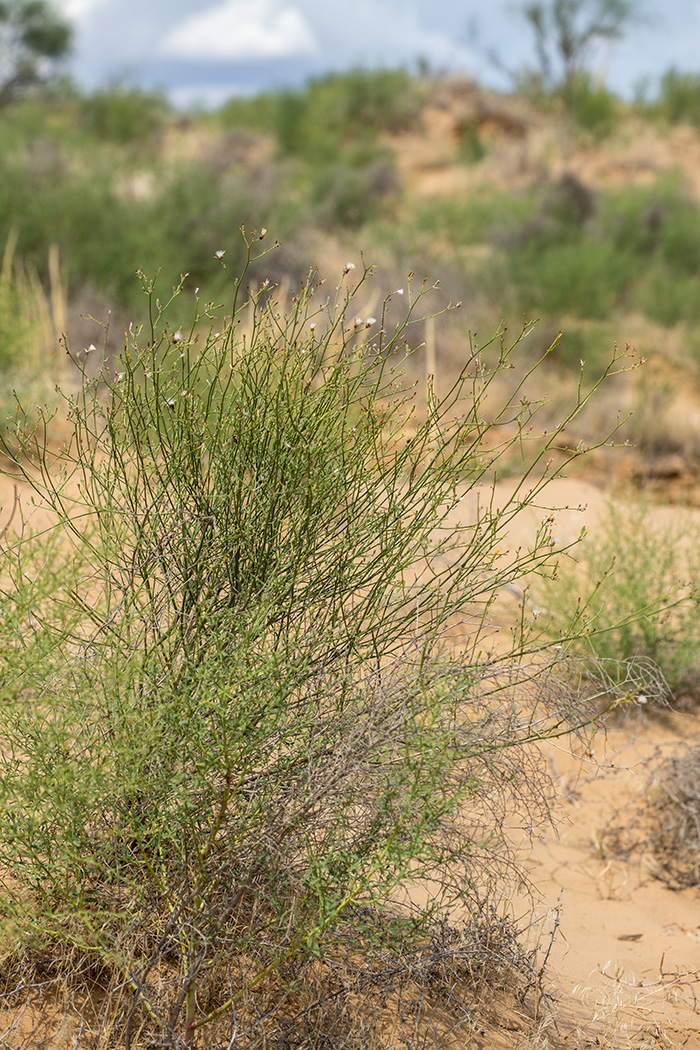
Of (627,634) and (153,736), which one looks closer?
(153,736)

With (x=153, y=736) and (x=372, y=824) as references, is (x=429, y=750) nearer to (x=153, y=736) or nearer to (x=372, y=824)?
(x=372, y=824)

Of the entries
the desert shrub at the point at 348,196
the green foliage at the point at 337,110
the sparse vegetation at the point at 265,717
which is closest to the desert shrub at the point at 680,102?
the green foliage at the point at 337,110

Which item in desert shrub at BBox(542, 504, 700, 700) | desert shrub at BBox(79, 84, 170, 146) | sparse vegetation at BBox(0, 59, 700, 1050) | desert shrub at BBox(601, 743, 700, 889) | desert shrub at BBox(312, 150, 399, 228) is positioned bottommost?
desert shrub at BBox(601, 743, 700, 889)

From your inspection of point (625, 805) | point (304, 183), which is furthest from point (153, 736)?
point (304, 183)

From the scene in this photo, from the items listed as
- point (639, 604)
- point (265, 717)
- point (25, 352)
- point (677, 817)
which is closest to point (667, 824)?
point (677, 817)

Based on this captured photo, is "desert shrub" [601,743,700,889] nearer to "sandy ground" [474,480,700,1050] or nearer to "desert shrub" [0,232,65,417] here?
"sandy ground" [474,480,700,1050]

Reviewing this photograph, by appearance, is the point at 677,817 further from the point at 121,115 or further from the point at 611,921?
the point at 121,115

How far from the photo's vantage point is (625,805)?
5012mm

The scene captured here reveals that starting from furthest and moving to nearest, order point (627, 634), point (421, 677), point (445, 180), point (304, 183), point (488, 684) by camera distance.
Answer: point (445, 180)
point (304, 183)
point (627, 634)
point (488, 684)
point (421, 677)

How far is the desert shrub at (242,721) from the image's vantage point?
94.0 inches

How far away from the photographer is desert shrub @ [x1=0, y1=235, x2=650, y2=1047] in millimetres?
2387

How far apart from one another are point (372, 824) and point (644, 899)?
2.56 metres

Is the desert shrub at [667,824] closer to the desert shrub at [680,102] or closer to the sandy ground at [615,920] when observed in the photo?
the sandy ground at [615,920]

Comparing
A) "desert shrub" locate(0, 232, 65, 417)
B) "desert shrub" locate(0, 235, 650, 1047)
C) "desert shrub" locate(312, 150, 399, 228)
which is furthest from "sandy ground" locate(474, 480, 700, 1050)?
"desert shrub" locate(312, 150, 399, 228)
